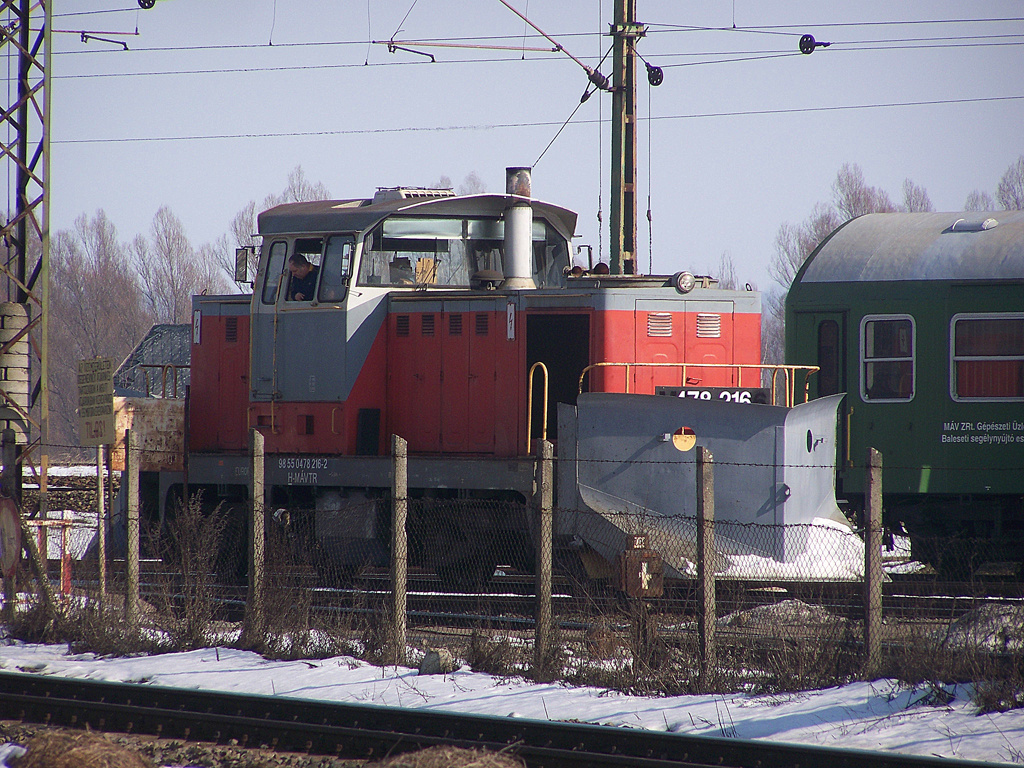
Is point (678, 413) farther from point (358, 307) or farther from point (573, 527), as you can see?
point (358, 307)

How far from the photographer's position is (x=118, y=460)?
40.9 ft

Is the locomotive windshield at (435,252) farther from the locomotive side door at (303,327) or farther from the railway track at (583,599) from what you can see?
the railway track at (583,599)

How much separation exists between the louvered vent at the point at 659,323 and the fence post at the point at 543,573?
9.22 feet

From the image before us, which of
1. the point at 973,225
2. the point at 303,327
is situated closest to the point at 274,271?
the point at 303,327

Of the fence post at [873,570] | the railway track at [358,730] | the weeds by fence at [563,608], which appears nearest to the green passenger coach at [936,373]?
the weeds by fence at [563,608]

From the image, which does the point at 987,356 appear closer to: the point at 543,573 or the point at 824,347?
the point at 824,347

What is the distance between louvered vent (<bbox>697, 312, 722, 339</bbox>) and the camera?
1061 centimetres

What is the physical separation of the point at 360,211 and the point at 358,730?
6268 millimetres

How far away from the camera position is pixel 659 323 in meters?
10.5

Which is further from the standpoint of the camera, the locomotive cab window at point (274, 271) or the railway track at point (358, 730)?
the locomotive cab window at point (274, 271)

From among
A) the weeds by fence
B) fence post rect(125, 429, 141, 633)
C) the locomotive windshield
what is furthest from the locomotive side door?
fence post rect(125, 429, 141, 633)

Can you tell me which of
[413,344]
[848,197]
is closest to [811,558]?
[413,344]

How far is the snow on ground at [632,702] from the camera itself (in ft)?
20.7

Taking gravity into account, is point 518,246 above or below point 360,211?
below
